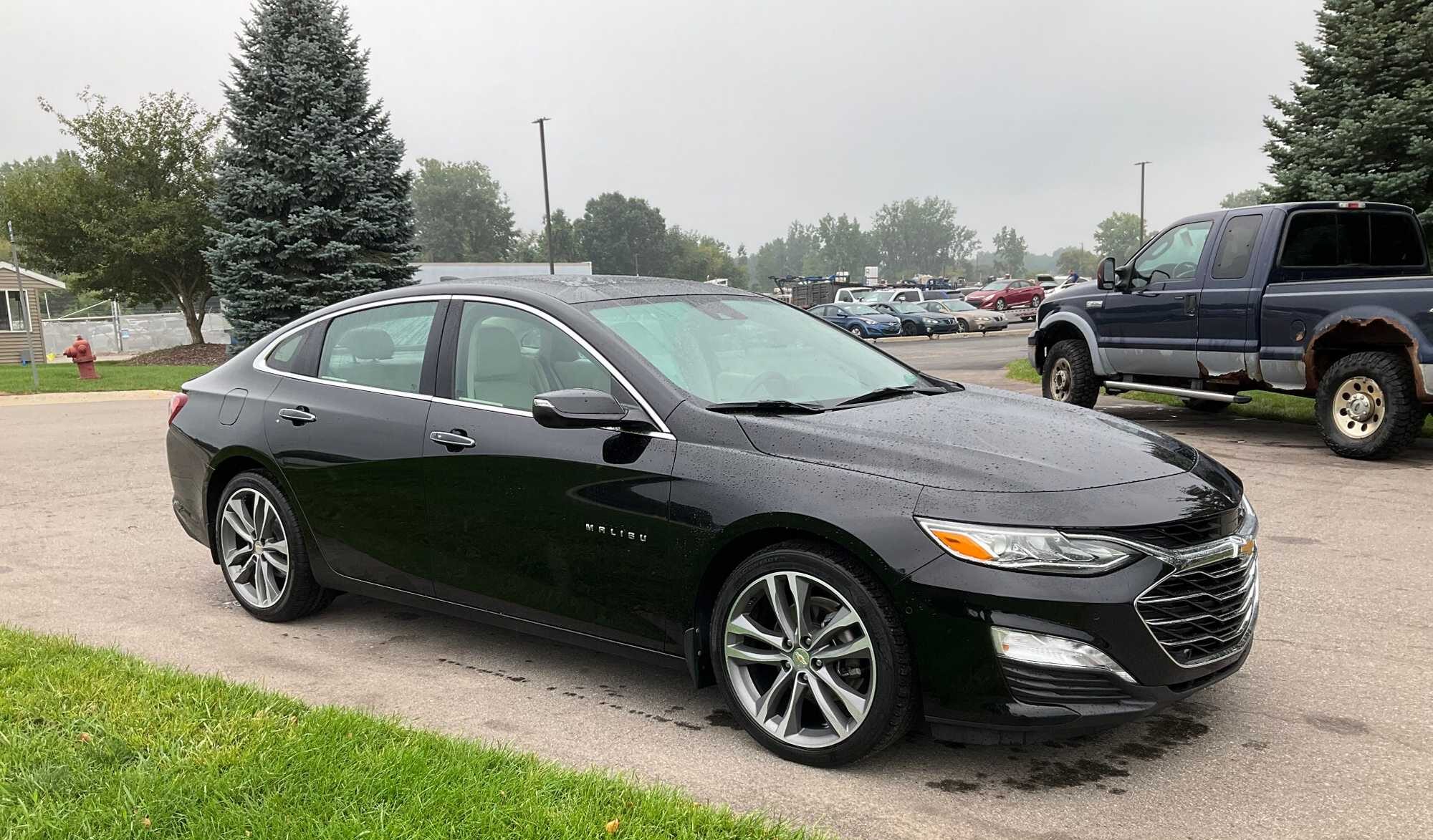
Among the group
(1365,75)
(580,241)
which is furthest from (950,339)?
(580,241)

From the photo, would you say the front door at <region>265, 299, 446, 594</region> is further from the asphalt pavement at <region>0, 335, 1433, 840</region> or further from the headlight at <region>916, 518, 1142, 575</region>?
the headlight at <region>916, 518, 1142, 575</region>

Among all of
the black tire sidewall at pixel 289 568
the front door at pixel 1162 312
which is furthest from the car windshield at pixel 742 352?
the front door at pixel 1162 312

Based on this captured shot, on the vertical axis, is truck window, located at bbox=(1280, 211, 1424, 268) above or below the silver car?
above

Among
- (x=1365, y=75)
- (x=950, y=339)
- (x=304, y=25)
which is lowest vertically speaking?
(x=950, y=339)

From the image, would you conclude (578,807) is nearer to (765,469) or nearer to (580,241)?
(765,469)

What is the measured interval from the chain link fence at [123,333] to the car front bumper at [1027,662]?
41.6 m

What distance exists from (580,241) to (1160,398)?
114085mm

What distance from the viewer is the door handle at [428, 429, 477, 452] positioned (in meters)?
4.25

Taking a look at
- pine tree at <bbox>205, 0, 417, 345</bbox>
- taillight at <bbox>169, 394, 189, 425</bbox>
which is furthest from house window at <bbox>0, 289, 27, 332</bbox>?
taillight at <bbox>169, 394, 189, 425</bbox>

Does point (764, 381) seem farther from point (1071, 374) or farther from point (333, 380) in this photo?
point (1071, 374)

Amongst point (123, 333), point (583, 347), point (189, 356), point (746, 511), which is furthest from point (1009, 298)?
point (746, 511)

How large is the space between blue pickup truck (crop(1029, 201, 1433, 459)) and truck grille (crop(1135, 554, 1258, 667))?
5846mm

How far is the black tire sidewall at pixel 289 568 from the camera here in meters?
4.97

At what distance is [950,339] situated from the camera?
112ft
